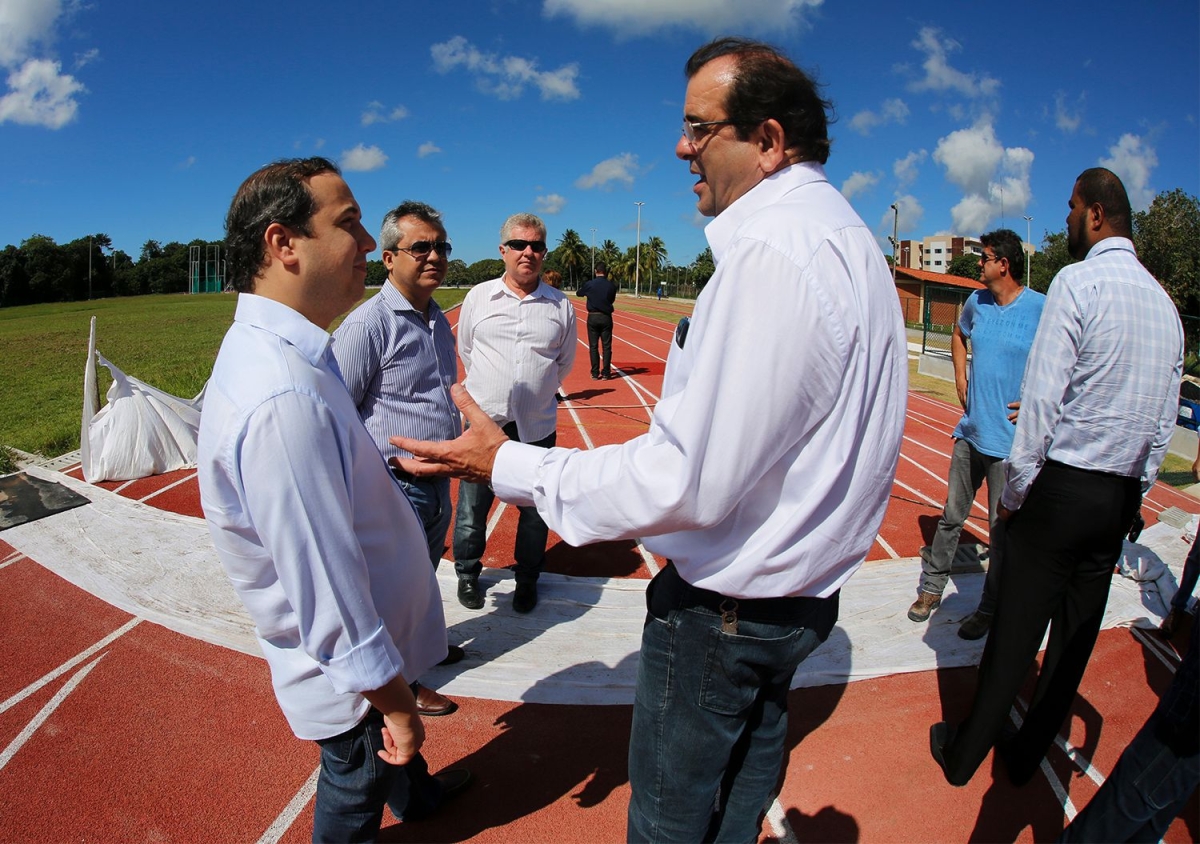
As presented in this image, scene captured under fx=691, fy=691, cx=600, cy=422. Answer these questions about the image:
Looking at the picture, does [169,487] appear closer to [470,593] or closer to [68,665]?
[68,665]

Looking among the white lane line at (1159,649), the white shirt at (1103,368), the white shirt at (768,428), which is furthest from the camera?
the white lane line at (1159,649)

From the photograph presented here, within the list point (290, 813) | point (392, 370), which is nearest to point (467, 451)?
point (392, 370)

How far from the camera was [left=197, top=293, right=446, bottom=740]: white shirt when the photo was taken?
53.8 inches

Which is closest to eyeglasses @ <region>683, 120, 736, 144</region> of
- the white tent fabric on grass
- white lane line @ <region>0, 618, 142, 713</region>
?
white lane line @ <region>0, 618, 142, 713</region>

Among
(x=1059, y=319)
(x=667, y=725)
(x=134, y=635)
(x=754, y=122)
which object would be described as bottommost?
(x=134, y=635)

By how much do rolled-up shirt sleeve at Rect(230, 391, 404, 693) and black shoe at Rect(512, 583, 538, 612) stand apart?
2.69 metres

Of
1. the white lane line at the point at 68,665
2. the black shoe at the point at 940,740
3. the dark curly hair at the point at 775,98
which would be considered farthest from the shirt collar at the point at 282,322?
the white lane line at the point at 68,665

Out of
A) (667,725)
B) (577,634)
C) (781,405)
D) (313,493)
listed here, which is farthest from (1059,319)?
(577,634)

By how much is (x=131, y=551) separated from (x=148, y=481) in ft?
5.42

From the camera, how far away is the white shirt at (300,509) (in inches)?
53.8

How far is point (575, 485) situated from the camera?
4.63 feet

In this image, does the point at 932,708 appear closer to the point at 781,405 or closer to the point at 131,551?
the point at 781,405

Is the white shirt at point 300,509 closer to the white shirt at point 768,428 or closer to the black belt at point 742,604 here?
the white shirt at point 768,428

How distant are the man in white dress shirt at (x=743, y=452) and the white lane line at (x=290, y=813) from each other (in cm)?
160
